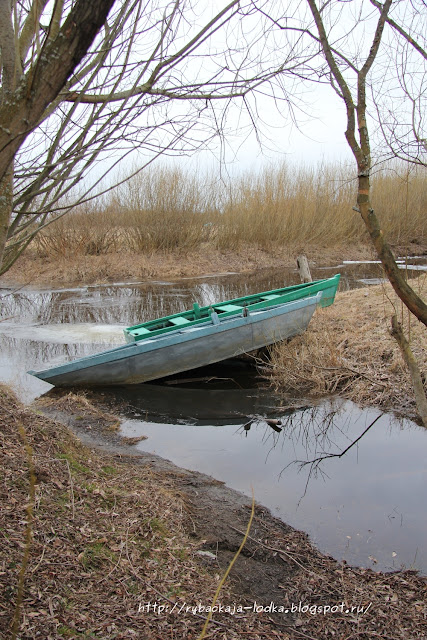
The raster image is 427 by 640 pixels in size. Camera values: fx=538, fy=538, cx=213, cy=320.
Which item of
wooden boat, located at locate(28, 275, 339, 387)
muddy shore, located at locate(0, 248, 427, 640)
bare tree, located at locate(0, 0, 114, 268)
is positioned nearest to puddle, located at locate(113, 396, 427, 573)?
muddy shore, located at locate(0, 248, 427, 640)

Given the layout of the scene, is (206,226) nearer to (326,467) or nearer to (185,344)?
(185,344)

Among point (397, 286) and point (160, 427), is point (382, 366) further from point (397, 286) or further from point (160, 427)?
point (397, 286)

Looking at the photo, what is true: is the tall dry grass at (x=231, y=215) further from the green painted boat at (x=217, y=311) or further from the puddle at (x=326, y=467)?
the puddle at (x=326, y=467)

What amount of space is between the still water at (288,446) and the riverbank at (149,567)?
0.37 metres

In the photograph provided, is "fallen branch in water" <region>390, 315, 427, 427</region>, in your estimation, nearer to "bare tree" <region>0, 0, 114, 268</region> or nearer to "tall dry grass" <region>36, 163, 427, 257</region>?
"bare tree" <region>0, 0, 114, 268</region>

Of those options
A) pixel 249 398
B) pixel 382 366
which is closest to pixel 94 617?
pixel 249 398

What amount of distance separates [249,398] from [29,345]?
15.1 feet

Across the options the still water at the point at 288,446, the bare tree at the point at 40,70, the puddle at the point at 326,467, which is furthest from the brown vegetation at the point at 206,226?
the bare tree at the point at 40,70

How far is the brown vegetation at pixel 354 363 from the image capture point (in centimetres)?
652

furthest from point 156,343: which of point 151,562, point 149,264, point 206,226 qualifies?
point 206,226

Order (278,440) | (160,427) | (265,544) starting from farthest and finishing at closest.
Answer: (160,427), (278,440), (265,544)

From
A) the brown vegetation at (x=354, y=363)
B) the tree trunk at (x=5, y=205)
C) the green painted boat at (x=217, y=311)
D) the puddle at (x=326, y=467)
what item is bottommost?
the puddle at (x=326, y=467)

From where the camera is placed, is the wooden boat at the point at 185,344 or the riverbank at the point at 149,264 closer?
the wooden boat at the point at 185,344

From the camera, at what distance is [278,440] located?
5.71m
